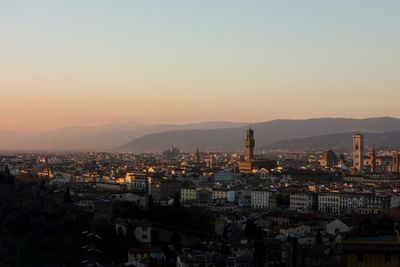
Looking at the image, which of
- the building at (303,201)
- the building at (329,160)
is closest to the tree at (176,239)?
the building at (303,201)

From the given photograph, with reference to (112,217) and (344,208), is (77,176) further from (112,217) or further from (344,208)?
(112,217)

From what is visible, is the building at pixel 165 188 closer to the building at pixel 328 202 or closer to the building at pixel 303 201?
the building at pixel 303 201

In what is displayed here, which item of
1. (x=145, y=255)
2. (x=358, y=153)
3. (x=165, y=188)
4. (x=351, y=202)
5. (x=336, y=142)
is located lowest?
(x=351, y=202)

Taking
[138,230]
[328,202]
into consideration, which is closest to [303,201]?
[328,202]

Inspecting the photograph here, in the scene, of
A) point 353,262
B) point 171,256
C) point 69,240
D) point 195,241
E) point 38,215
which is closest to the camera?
A: point 353,262

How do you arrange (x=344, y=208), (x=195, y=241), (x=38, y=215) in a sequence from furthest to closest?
(x=344, y=208) < (x=38, y=215) < (x=195, y=241)

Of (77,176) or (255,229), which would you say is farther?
(77,176)

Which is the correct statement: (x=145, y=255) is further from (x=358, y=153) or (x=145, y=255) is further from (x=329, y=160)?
(x=329, y=160)

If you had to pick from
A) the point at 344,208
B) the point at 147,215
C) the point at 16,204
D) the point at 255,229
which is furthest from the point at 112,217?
the point at 344,208

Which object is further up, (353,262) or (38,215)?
(353,262)
